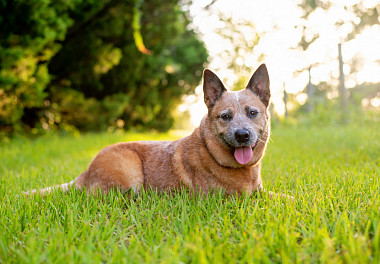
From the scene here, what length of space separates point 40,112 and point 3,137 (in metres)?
1.75

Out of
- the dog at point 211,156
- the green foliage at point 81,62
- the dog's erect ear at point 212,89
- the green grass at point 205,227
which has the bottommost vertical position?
the green grass at point 205,227

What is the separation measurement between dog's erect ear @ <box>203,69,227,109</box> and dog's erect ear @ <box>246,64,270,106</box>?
13.7 inches

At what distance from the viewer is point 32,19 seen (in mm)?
7242

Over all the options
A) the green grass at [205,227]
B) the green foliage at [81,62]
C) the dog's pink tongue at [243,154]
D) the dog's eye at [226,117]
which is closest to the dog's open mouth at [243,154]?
the dog's pink tongue at [243,154]

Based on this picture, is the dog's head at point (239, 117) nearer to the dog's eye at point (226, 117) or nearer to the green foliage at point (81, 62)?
the dog's eye at point (226, 117)

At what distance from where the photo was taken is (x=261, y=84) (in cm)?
358

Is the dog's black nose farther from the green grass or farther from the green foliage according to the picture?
the green foliage

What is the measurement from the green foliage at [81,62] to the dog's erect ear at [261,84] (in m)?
5.83

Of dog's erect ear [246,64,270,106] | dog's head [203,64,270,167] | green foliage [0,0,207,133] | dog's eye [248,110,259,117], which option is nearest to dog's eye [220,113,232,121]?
dog's head [203,64,270,167]

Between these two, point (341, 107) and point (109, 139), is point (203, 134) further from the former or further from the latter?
point (341, 107)

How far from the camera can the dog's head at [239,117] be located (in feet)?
10.4

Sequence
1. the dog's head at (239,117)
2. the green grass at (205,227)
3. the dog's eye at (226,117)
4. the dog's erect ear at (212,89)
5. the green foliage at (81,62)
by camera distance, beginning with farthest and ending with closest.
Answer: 1. the green foliage at (81,62)
2. the dog's erect ear at (212,89)
3. the dog's eye at (226,117)
4. the dog's head at (239,117)
5. the green grass at (205,227)

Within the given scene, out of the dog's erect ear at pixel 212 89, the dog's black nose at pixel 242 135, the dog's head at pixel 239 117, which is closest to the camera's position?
the dog's black nose at pixel 242 135

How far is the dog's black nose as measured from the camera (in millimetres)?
3070
